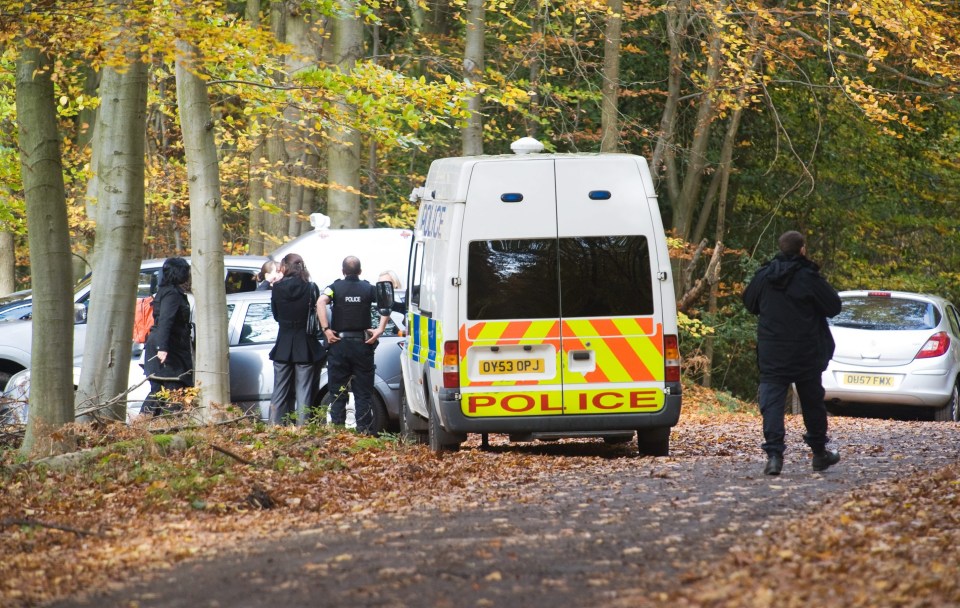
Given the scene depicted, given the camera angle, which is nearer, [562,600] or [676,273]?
[562,600]

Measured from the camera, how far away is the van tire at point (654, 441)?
11438 mm

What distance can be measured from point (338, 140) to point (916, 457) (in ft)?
34.9

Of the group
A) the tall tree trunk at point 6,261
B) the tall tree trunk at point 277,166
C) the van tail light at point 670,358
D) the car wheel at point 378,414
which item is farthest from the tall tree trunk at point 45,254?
the tall tree trunk at point 6,261

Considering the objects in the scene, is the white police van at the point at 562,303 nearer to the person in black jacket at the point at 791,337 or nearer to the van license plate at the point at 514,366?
the van license plate at the point at 514,366

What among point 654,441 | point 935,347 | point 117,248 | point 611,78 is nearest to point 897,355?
point 935,347

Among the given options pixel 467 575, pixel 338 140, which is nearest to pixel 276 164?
pixel 338 140

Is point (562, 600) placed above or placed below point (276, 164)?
below

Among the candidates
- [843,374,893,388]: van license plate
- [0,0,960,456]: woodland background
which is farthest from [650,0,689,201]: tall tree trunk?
[843,374,893,388]: van license plate

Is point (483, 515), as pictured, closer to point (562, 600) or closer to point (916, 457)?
point (562, 600)

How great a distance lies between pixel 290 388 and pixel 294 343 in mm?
524

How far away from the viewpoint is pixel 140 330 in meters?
14.2

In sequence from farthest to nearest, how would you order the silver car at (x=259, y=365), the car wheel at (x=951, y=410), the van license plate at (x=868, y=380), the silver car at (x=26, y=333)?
the car wheel at (x=951, y=410) < the van license plate at (x=868, y=380) < the silver car at (x=26, y=333) < the silver car at (x=259, y=365)

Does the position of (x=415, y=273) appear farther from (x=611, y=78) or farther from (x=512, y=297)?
(x=611, y=78)

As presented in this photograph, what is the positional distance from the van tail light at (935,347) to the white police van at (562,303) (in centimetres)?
691
